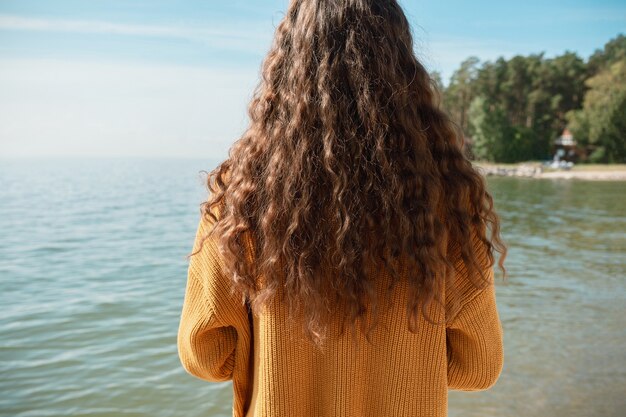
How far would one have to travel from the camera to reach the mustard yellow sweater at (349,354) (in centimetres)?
130

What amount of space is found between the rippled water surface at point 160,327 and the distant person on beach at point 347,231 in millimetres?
446

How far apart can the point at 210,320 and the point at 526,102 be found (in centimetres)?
5410

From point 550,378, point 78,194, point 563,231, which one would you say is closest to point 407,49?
point 550,378

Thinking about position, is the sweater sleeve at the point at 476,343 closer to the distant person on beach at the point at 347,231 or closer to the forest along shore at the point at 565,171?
the distant person on beach at the point at 347,231

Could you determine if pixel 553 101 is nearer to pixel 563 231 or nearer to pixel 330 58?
pixel 563 231

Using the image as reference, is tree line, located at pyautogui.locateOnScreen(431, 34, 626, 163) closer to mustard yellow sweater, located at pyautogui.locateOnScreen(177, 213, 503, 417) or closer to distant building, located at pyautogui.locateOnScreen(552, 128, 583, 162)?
distant building, located at pyautogui.locateOnScreen(552, 128, 583, 162)

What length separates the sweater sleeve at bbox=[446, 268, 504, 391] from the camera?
1.32 metres

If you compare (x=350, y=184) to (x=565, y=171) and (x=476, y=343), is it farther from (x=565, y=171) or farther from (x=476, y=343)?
(x=565, y=171)

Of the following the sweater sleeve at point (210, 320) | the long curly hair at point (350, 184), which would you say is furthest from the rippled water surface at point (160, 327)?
the long curly hair at point (350, 184)

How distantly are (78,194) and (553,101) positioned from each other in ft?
133

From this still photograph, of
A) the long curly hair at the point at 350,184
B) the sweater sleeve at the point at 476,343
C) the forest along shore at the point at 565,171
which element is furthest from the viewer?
the forest along shore at the point at 565,171

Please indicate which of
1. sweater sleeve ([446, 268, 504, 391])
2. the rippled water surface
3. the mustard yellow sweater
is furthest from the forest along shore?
the mustard yellow sweater

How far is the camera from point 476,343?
1362 mm

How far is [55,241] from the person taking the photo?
13.1 m
